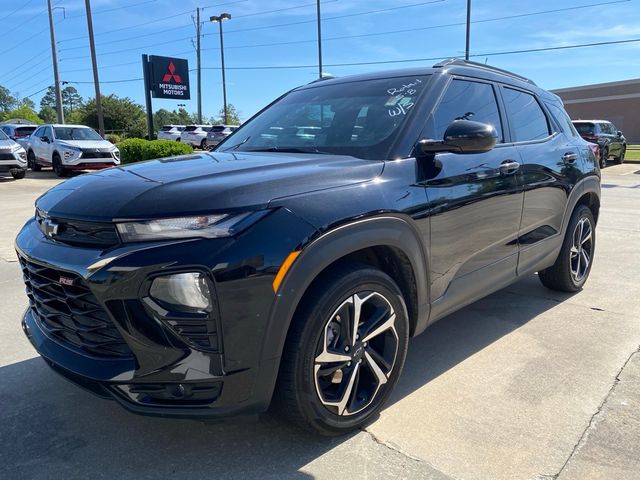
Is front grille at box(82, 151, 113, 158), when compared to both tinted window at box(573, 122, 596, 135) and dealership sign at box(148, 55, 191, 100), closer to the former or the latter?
dealership sign at box(148, 55, 191, 100)

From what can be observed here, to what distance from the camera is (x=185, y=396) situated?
2080mm

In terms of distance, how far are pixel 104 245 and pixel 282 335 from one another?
80 centimetres

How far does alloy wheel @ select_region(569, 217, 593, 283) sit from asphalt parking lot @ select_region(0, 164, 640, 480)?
0.83 metres

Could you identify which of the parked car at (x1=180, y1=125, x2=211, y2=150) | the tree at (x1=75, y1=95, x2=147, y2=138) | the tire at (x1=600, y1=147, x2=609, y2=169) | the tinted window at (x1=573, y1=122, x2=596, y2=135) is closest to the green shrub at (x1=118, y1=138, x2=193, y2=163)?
the tinted window at (x1=573, y1=122, x2=596, y2=135)

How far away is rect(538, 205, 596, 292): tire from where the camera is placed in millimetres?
4512

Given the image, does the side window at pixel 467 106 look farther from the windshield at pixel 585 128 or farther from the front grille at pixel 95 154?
the windshield at pixel 585 128

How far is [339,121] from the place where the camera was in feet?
10.6

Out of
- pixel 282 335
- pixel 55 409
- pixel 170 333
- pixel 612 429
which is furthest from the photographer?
pixel 55 409

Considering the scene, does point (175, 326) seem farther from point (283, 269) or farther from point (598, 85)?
point (598, 85)

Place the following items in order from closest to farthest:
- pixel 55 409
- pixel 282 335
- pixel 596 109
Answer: pixel 282 335
pixel 55 409
pixel 596 109

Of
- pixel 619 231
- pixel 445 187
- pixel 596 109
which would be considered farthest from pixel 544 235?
pixel 596 109

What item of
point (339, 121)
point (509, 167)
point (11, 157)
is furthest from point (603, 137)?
point (11, 157)

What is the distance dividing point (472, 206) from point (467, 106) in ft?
2.37

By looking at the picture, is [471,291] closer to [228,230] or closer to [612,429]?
[612,429]
